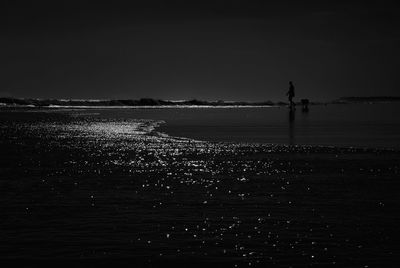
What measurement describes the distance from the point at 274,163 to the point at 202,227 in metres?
8.68

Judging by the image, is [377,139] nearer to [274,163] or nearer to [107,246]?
[274,163]

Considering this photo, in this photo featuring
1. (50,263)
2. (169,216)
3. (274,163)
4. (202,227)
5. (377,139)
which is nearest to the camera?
(50,263)

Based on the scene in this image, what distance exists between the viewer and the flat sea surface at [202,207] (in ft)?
29.8

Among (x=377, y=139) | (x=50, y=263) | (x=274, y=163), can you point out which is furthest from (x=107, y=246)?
(x=377, y=139)

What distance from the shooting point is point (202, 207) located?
12.4m

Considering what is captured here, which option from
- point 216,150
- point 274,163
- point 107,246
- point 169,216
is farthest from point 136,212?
point 216,150

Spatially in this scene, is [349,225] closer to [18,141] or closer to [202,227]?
[202,227]

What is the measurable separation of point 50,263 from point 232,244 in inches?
96.2

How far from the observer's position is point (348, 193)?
1364 cm

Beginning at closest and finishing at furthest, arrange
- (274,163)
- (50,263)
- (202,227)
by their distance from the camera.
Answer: (50,263) → (202,227) → (274,163)

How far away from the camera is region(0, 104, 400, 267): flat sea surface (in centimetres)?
909

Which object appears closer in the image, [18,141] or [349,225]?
[349,225]

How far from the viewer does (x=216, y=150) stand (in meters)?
23.1

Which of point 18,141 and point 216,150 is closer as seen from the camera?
point 216,150
